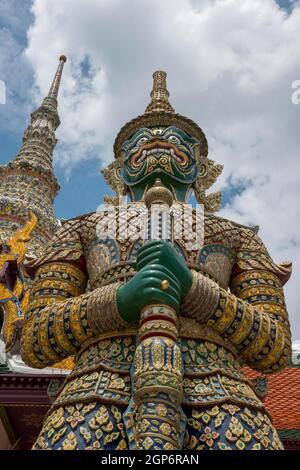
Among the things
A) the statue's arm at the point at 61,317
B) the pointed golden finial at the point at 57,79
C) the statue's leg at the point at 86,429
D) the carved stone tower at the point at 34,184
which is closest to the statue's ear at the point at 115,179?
the statue's arm at the point at 61,317

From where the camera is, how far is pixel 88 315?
9.26 ft

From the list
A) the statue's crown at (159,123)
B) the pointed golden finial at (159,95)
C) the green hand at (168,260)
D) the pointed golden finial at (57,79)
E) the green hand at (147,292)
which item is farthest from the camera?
the pointed golden finial at (57,79)

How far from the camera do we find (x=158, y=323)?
2.49 meters

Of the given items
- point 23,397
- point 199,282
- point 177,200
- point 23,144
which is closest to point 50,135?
point 23,144

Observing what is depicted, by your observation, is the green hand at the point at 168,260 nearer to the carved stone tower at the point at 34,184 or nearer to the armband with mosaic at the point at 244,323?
the armband with mosaic at the point at 244,323

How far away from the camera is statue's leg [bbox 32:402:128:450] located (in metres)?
2.35

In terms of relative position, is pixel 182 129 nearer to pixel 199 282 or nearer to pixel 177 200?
pixel 177 200

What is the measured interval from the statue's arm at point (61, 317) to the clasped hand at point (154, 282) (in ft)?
0.31

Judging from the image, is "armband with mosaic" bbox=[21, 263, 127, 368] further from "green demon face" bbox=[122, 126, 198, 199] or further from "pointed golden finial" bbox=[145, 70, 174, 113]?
"pointed golden finial" bbox=[145, 70, 174, 113]

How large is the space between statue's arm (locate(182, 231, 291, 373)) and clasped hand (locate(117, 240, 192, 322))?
11 centimetres

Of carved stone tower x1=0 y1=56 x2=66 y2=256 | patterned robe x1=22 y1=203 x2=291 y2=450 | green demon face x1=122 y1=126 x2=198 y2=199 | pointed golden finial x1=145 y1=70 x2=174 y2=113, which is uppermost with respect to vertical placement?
carved stone tower x1=0 y1=56 x2=66 y2=256

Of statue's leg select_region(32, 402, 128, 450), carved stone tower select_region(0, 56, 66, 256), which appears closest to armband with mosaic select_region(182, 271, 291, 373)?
statue's leg select_region(32, 402, 128, 450)

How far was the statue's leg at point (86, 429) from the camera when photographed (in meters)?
2.35
